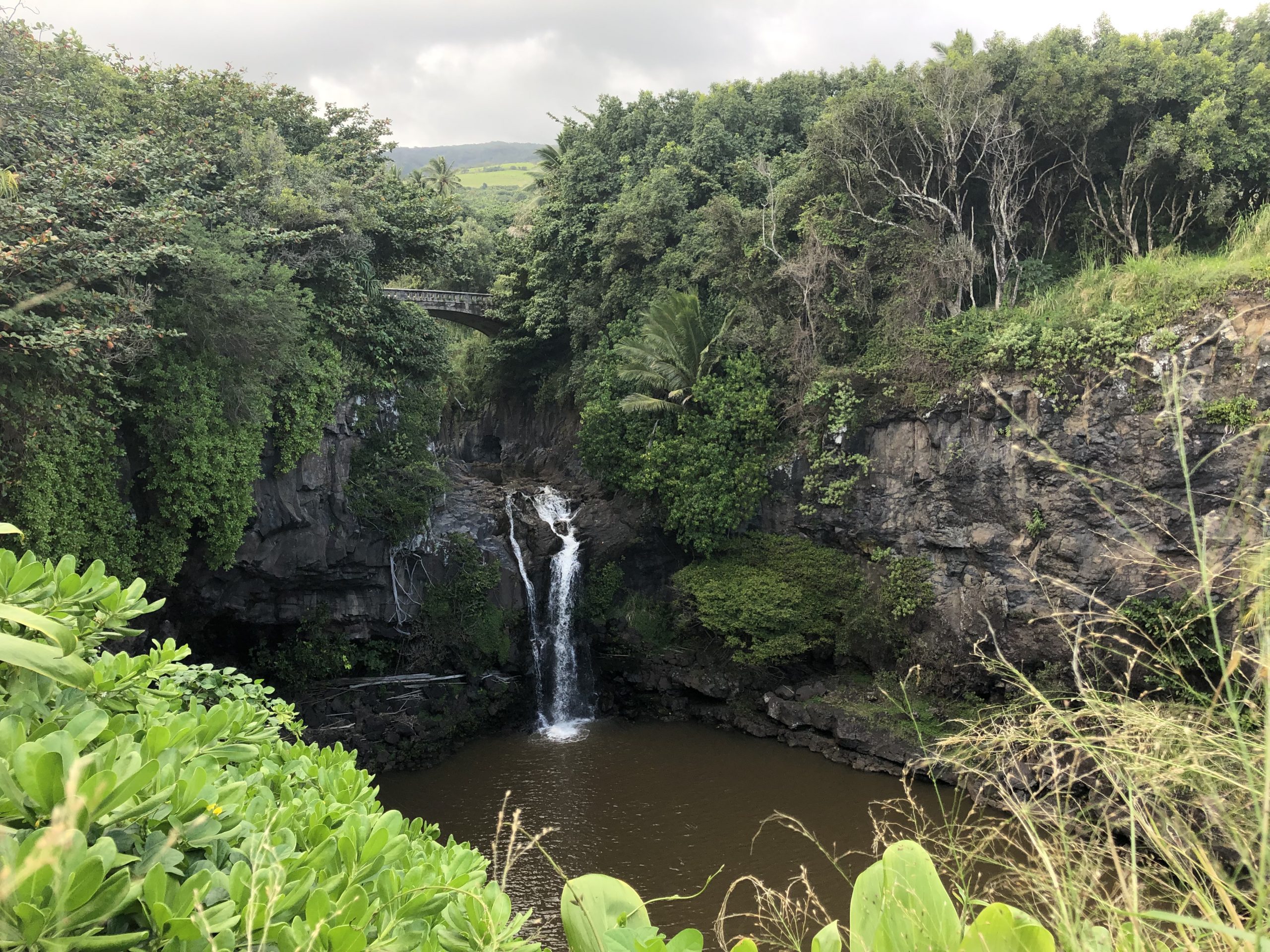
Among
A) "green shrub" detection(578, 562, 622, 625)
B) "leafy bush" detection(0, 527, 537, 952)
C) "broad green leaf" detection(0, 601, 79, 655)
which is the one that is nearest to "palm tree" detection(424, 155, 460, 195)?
"green shrub" detection(578, 562, 622, 625)

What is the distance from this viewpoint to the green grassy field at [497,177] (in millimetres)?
82562

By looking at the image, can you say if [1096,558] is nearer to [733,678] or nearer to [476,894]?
[733,678]

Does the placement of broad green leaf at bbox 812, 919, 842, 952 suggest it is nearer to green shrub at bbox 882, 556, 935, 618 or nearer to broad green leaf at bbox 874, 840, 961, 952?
broad green leaf at bbox 874, 840, 961, 952

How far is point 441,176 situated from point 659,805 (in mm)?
37248

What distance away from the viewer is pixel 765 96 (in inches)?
643

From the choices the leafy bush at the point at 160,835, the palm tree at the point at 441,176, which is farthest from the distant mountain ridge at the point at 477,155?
the leafy bush at the point at 160,835

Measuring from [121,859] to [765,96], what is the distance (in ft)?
59.2

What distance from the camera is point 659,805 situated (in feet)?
31.0

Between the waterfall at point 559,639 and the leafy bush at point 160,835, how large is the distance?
1062 centimetres

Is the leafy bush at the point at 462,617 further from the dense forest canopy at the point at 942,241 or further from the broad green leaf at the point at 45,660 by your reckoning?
the broad green leaf at the point at 45,660

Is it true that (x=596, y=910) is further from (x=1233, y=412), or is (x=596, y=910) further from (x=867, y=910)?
(x=1233, y=412)

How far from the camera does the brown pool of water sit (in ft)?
26.1

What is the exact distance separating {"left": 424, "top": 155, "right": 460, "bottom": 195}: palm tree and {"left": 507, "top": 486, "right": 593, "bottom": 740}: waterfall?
94.6ft

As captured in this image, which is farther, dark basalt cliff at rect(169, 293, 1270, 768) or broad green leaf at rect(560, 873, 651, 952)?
dark basalt cliff at rect(169, 293, 1270, 768)
